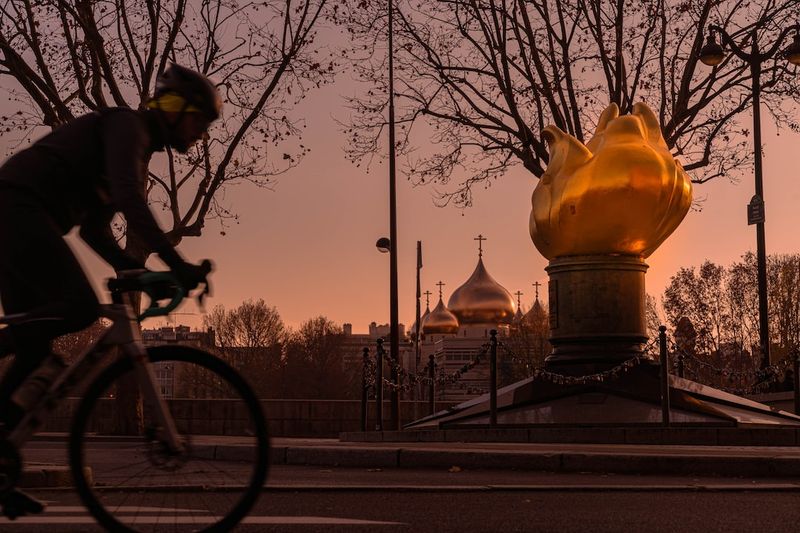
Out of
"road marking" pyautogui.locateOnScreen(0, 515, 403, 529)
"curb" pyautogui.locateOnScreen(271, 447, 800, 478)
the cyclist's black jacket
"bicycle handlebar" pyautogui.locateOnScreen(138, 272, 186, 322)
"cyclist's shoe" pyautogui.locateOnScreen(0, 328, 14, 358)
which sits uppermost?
the cyclist's black jacket

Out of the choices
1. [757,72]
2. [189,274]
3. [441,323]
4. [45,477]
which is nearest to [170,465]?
[189,274]

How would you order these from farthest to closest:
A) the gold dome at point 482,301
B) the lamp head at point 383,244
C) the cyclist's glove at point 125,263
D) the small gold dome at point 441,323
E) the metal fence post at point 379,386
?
1. the small gold dome at point 441,323
2. the gold dome at point 482,301
3. the lamp head at point 383,244
4. the metal fence post at point 379,386
5. the cyclist's glove at point 125,263

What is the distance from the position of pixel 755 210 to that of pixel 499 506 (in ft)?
65.6

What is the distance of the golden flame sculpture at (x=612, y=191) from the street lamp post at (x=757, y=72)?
12.4 ft

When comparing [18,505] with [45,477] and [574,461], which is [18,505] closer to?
[45,477]

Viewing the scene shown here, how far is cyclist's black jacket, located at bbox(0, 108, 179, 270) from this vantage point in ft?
14.4

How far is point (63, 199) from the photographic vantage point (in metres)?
4.65

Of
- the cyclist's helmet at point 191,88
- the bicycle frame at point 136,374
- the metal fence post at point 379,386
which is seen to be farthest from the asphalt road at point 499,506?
the metal fence post at point 379,386

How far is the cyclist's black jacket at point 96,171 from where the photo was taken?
14.4 feet

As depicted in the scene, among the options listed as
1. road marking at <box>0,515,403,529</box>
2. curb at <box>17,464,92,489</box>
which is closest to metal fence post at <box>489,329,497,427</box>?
curb at <box>17,464,92,489</box>

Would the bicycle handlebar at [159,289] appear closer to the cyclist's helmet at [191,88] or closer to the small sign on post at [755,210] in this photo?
the cyclist's helmet at [191,88]

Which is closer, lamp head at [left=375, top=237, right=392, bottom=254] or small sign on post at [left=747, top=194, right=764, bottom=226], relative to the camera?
small sign on post at [left=747, top=194, right=764, bottom=226]

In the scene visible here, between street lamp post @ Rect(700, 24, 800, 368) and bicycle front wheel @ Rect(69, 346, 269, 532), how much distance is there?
60.4ft

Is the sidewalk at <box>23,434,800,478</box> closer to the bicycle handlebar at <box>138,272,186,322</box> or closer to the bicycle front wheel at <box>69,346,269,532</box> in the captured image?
the bicycle front wheel at <box>69,346,269,532</box>
